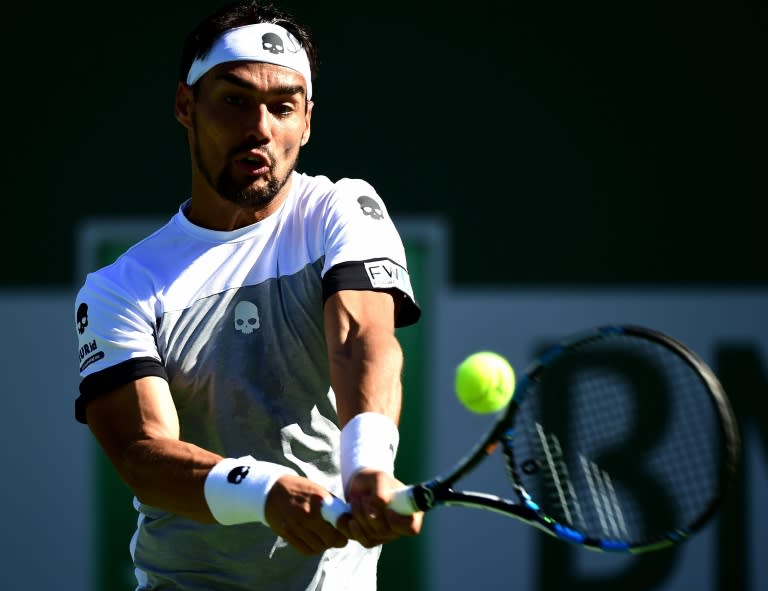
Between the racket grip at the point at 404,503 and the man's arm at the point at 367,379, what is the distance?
0.01 m

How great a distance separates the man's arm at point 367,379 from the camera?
2656 mm

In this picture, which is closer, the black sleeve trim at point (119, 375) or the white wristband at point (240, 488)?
the white wristband at point (240, 488)

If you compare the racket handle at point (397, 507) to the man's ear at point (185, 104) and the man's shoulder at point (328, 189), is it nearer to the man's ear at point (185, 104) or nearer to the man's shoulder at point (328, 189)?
the man's shoulder at point (328, 189)

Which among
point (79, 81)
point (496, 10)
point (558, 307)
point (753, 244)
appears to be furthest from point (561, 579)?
point (79, 81)

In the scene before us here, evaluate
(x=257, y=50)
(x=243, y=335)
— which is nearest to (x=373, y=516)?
(x=243, y=335)

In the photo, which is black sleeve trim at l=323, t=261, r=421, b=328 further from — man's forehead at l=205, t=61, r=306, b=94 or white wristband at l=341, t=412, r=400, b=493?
man's forehead at l=205, t=61, r=306, b=94

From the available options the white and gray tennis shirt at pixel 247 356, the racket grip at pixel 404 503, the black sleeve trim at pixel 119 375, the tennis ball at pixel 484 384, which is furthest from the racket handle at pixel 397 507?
the black sleeve trim at pixel 119 375

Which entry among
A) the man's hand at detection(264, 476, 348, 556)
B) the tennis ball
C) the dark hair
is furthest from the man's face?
the man's hand at detection(264, 476, 348, 556)

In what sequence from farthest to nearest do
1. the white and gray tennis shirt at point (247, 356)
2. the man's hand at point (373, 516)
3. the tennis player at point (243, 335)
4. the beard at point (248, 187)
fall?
the beard at point (248, 187), the white and gray tennis shirt at point (247, 356), the tennis player at point (243, 335), the man's hand at point (373, 516)

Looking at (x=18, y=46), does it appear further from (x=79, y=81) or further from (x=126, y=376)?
(x=126, y=376)

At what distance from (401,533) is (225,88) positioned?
45.7 inches

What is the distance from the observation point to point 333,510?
2.67 meters

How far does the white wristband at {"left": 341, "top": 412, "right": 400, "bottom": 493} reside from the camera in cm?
271

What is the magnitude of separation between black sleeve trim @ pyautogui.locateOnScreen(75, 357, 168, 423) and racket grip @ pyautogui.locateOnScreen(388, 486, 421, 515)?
675mm
